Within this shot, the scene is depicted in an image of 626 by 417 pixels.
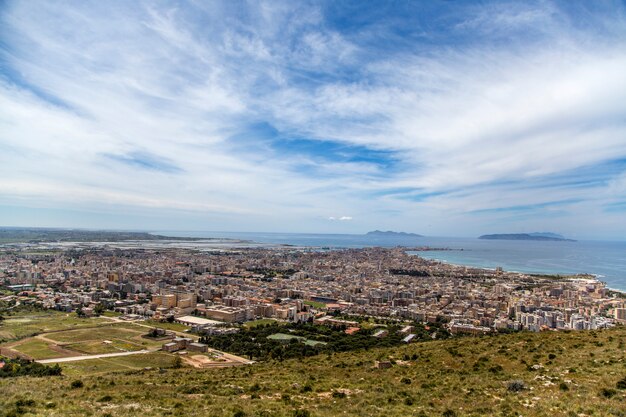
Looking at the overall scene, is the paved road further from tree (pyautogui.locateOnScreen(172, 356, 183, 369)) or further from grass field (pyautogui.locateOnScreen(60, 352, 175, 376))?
tree (pyautogui.locateOnScreen(172, 356, 183, 369))

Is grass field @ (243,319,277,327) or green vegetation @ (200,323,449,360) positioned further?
grass field @ (243,319,277,327)

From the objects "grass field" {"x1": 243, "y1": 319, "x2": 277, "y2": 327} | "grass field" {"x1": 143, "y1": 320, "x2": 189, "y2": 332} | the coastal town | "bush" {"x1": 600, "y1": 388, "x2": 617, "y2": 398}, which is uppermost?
"bush" {"x1": 600, "y1": 388, "x2": 617, "y2": 398}

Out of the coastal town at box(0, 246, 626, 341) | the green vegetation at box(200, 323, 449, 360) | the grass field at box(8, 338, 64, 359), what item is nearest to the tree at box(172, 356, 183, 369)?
the green vegetation at box(200, 323, 449, 360)

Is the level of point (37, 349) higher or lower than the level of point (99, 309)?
higher

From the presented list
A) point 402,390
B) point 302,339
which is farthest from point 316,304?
point 402,390

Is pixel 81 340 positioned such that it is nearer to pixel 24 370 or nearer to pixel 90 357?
pixel 90 357

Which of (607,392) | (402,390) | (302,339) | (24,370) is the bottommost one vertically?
(302,339)
